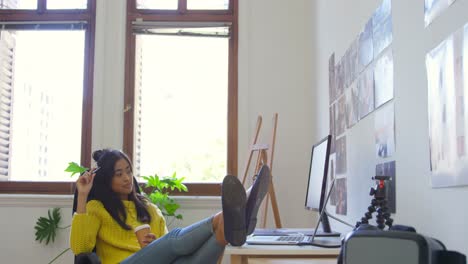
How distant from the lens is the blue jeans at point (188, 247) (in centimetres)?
202

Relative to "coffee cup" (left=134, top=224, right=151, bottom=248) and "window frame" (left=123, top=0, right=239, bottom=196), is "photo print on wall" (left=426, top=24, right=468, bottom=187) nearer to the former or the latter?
"coffee cup" (left=134, top=224, right=151, bottom=248)

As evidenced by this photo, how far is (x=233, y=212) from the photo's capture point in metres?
1.82

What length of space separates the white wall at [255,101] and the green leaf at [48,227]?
60mm

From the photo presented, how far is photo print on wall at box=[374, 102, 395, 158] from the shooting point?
1992 mm

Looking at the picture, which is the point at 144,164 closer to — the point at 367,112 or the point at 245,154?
the point at 245,154

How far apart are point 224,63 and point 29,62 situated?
160 centimetres

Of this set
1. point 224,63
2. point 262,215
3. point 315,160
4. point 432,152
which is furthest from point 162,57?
point 432,152

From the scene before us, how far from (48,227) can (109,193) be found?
5.20 feet

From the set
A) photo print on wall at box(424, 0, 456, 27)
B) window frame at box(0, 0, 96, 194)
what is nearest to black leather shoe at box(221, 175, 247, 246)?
photo print on wall at box(424, 0, 456, 27)

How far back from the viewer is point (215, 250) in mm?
2006

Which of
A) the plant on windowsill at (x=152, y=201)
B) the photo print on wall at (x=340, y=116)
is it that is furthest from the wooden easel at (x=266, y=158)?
the photo print on wall at (x=340, y=116)

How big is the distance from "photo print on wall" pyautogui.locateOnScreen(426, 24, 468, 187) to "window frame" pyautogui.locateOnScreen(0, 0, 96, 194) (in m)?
3.22

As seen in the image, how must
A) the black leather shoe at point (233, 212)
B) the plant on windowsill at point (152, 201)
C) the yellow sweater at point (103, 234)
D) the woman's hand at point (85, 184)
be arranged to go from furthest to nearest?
the plant on windowsill at point (152, 201) < the woman's hand at point (85, 184) < the yellow sweater at point (103, 234) < the black leather shoe at point (233, 212)

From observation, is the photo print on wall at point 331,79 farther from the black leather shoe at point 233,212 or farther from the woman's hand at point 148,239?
the black leather shoe at point 233,212
